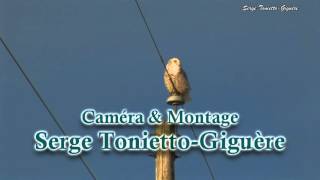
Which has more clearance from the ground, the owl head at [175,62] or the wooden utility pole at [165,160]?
the owl head at [175,62]

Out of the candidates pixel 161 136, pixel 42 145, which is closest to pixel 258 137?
pixel 161 136

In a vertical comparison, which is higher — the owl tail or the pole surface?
the owl tail

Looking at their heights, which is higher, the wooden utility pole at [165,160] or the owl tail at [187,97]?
the owl tail at [187,97]

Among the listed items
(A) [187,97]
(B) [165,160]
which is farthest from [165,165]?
(A) [187,97]

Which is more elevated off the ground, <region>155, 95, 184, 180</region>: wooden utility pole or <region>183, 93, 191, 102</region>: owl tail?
→ <region>183, 93, 191, 102</region>: owl tail

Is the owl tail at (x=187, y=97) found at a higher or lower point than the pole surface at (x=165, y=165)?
higher

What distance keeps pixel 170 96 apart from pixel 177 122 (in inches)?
23.3

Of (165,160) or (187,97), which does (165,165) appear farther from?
(187,97)

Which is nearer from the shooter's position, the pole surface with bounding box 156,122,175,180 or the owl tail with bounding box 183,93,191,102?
the pole surface with bounding box 156,122,175,180

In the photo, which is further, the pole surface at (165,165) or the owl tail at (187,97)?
the owl tail at (187,97)

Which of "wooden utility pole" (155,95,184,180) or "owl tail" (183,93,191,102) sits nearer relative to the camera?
"wooden utility pole" (155,95,184,180)

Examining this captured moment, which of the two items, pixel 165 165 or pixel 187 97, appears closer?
pixel 165 165

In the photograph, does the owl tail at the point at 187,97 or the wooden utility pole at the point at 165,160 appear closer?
the wooden utility pole at the point at 165,160

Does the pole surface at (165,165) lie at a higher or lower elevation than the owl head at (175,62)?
lower
